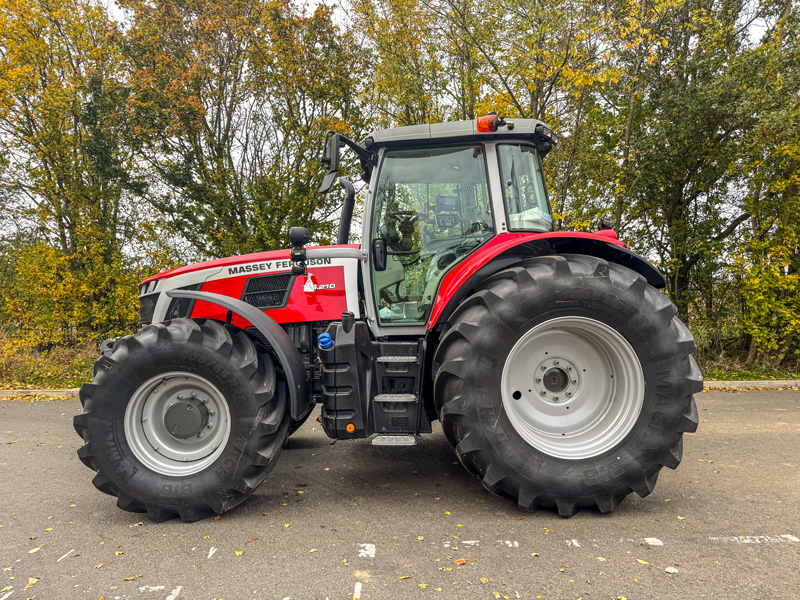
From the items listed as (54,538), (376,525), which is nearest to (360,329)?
(376,525)

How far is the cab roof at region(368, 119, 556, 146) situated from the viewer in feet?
11.1

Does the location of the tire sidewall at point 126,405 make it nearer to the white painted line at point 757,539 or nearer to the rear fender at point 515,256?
the rear fender at point 515,256

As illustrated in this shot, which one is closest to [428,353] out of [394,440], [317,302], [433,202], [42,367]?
[394,440]

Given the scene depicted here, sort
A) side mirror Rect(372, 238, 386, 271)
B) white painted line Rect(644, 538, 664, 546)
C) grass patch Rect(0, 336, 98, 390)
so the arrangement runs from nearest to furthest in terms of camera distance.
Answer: white painted line Rect(644, 538, 664, 546) < side mirror Rect(372, 238, 386, 271) < grass patch Rect(0, 336, 98, 390)

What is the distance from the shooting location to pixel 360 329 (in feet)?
10.8

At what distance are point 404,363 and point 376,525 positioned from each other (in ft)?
3.12

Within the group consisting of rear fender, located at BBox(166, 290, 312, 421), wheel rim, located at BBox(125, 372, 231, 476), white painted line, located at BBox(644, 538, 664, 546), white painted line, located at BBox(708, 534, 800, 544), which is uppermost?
rear fender, located at BBox(166, 290, 312, 421)

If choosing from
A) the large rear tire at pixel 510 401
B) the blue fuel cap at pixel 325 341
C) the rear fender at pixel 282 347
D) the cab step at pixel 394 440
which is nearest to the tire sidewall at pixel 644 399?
the large rear tire at pixel 510 401

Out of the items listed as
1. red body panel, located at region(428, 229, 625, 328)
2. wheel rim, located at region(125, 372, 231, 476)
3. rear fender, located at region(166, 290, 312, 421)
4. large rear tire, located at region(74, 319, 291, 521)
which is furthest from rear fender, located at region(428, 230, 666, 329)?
wheel rim, located at region(125, 372, 231, 476)

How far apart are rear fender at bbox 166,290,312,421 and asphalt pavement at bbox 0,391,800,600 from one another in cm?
66

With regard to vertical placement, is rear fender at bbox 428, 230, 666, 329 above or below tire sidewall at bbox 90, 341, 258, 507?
above

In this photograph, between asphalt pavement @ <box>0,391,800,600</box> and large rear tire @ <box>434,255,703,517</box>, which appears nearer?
asphalt pavement @ <box>0,391,800,600</box>

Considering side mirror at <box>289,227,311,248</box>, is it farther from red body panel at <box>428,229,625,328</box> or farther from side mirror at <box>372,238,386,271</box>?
red body panel at <box>428,229,625,328</box>

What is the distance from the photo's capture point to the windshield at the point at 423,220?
11.3ft
